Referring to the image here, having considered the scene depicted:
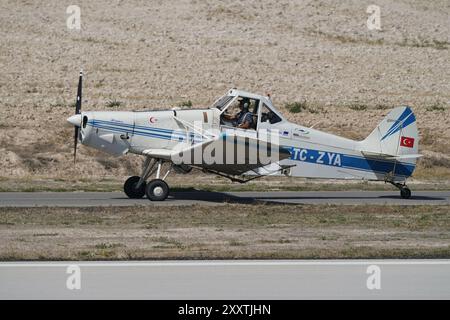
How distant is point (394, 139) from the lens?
22766 mm

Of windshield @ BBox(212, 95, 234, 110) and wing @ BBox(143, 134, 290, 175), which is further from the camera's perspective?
windshield @ BBox(212, 95, 234, 110)

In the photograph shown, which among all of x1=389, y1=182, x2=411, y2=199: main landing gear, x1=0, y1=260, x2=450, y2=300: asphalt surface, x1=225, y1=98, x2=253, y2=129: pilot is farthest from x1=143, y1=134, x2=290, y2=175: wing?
x1=0, y1=260, x2=450, y2=300: asphalt surface

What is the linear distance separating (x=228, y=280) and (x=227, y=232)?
5.31 m

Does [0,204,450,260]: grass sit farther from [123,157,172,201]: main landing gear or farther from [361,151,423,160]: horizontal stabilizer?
[361,151,423,160]: horizontal stabilizer

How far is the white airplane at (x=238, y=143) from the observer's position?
2075 cm

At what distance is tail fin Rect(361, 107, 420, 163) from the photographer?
74.4 ft

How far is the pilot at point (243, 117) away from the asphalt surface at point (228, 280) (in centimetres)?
895

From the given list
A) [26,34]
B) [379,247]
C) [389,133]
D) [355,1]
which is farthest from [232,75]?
[379,247]

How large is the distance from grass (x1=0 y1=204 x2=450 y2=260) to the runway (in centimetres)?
123

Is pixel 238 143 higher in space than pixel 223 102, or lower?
lower

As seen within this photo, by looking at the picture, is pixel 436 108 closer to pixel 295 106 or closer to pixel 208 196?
pixel 295 106

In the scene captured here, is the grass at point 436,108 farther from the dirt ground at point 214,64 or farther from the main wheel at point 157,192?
the main wheel at point 157,192

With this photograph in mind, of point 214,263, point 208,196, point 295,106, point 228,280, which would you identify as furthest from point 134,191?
point 295,106
